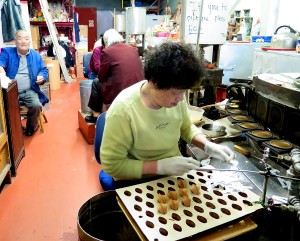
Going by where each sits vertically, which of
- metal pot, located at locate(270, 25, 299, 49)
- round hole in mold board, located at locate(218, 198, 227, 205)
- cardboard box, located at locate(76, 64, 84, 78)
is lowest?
cardboard box, located at locate(76, 64, 84, 78)

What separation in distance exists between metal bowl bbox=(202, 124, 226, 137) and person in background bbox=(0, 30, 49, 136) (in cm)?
260

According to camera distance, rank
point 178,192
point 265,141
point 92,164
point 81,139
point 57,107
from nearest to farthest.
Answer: point 178,192, point 265,141, point 92,164, point 81,139, point 57,107

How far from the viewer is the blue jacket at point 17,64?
3723 mm

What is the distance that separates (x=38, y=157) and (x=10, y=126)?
26.0 inches

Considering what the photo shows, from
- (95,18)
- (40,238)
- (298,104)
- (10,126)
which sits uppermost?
(95,18)

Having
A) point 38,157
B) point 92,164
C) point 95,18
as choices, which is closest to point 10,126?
point 38,157

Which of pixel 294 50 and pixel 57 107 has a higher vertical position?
pixel 294 50

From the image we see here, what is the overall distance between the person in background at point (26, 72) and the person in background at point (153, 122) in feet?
9.11

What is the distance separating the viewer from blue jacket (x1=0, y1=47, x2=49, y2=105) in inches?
147

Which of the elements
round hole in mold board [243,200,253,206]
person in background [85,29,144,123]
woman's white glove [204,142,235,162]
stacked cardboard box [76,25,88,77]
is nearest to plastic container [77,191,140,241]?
round hole in mold board [243,200,253,206]

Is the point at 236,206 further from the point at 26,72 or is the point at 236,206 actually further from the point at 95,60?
the point at 95,60

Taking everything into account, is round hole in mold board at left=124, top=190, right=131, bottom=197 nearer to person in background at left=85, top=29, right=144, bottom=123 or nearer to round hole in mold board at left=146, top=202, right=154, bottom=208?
Result: round hole in mold board at left=146, top=202, right=154, bottom=208

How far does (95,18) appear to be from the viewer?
1039 centimetres

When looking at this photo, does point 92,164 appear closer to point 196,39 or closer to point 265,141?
point 196,39
